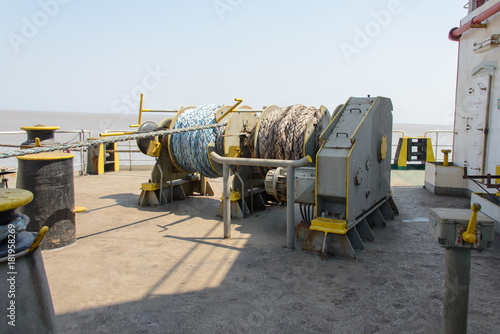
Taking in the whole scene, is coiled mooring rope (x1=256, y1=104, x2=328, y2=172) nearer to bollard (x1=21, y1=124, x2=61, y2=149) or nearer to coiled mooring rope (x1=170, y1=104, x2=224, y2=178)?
coiled mooring rope (x1=170, y1=104, x2=224, y2=178)

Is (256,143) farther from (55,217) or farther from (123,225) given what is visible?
(55,217)

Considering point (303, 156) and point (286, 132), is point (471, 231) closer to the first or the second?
point (303, 156)

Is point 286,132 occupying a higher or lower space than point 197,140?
higher

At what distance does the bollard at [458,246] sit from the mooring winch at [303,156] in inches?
87.8

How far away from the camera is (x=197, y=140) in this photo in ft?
25.3

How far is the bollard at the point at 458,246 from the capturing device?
2.71m

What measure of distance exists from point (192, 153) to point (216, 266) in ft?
11.0

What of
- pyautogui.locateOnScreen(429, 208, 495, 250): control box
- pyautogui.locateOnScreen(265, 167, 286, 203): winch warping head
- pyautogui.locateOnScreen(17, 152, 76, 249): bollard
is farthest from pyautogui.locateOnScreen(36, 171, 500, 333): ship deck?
pyautogui.locateOnScreen(429, 208, 495, 250): control box

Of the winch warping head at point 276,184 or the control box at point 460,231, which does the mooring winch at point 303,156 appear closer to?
the winch warping head at point 276,184

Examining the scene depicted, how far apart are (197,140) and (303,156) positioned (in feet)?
7.58

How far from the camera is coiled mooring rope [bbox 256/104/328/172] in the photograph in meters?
6.53

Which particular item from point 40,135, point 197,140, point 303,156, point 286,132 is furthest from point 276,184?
point 40,135

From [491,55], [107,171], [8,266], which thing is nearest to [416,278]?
[8,266]

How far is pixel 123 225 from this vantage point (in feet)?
22.4
